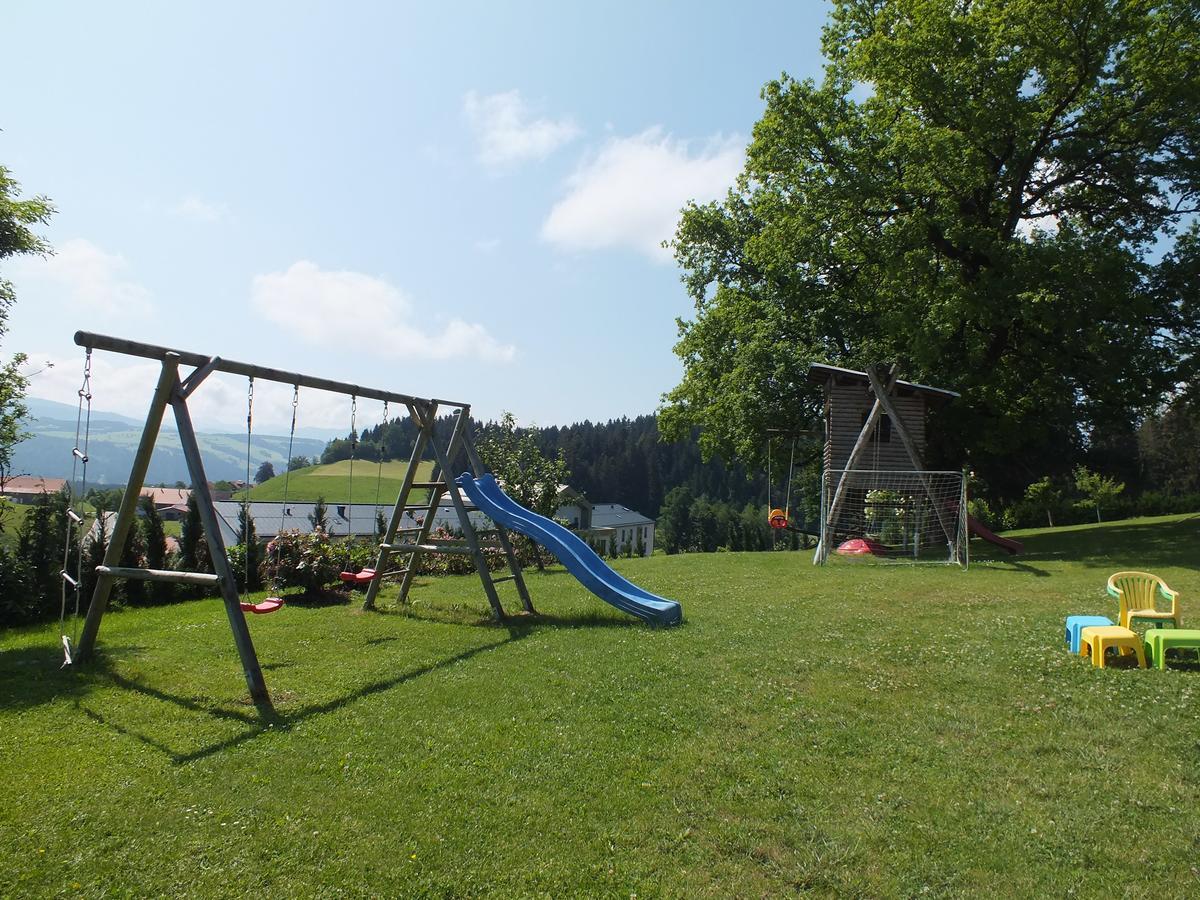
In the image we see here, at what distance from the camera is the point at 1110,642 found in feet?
26.8

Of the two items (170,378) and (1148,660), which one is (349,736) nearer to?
(170,378)

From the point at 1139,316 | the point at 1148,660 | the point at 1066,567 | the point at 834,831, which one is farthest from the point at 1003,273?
the point at 834,831

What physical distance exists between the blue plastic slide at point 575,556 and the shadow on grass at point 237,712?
336cm

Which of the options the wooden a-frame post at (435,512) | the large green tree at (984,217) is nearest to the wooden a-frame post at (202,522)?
the wooden a-frame post at (435,512)

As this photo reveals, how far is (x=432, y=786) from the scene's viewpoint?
537cm

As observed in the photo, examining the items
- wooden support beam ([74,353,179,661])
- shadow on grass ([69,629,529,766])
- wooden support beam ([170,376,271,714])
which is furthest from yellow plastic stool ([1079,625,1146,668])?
wooden support beam ([74,353,179,661])

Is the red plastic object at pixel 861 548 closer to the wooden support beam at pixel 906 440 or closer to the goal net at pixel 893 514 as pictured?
the goal net at pixel 893 514

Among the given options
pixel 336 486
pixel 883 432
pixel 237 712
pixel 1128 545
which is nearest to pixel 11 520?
pixel 237 712

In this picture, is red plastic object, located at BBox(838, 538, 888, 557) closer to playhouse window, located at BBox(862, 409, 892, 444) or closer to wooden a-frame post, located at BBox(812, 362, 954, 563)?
wooden a-frame post, located at BBox(812, 362, 954, 563)

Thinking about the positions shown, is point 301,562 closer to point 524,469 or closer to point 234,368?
point 234,368

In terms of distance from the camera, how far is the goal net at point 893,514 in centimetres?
1898

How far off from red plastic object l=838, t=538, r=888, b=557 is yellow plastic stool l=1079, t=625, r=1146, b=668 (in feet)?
37.4

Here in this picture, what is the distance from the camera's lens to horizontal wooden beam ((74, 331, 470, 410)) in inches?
311

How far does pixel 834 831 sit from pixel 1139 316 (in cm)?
2209
